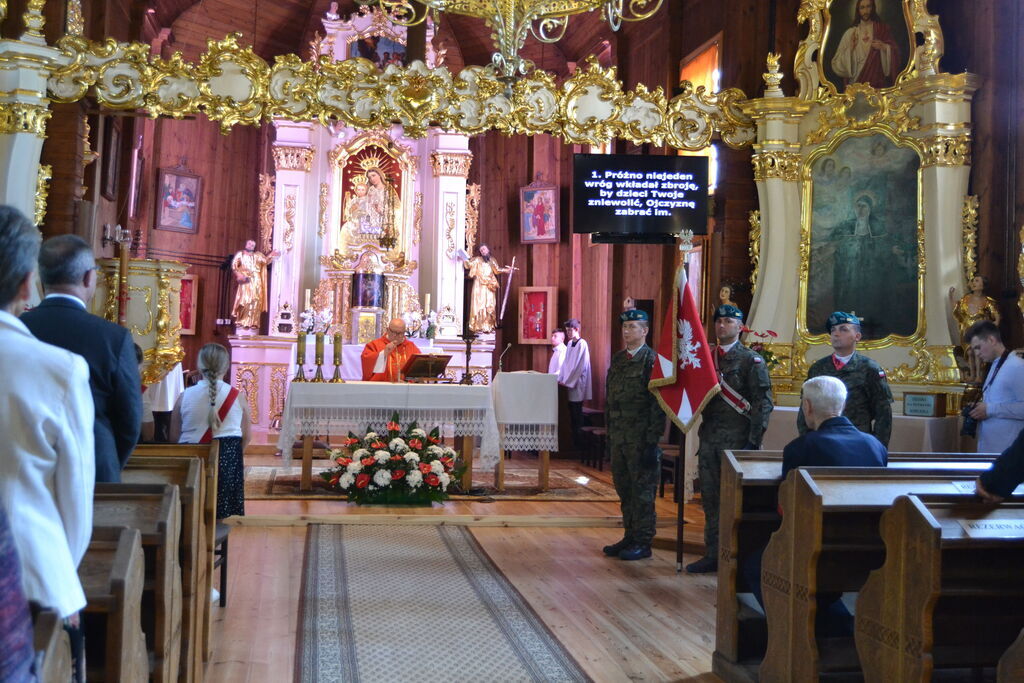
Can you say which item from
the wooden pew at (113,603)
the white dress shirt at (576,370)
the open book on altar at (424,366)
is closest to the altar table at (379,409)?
the open book on altar at (424,366)

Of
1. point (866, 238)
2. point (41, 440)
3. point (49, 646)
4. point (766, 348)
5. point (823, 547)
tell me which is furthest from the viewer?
point (766, 348)

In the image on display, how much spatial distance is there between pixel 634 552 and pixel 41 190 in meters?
6.02

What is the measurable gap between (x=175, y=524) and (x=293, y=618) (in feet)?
7.31

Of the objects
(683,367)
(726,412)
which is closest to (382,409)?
(683,367)

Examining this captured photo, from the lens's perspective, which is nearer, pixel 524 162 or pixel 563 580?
pixel 563 580

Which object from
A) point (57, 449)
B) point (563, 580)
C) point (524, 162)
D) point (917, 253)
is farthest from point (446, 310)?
point (57, 449)

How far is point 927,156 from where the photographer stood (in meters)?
7.96

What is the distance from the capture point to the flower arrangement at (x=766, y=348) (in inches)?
342

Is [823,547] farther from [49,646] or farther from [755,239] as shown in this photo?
[755,239]

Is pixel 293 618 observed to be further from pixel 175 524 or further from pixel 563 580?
pixel 175 524

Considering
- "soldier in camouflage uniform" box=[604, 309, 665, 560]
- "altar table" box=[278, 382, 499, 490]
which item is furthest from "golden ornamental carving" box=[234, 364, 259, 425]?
"soldier in camouflage uniform" box=[604, 309, 665, 560]

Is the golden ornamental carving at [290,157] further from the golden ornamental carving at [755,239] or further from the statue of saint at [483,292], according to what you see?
the golden ornamental carving at [755,239]

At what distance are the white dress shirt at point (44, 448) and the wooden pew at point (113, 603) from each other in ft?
0.64

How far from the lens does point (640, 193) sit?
9250 millimetres
